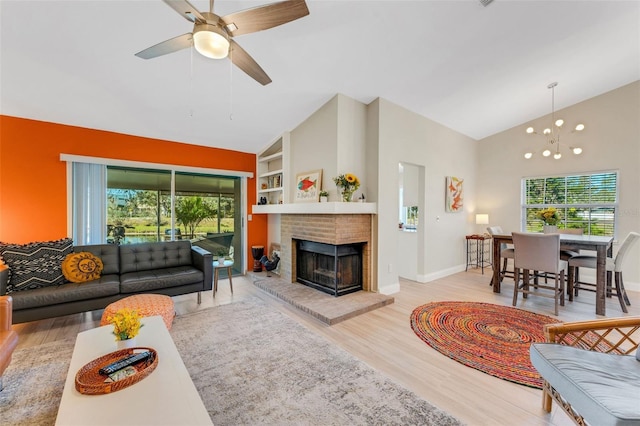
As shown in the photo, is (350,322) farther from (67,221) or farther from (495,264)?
(67,221)

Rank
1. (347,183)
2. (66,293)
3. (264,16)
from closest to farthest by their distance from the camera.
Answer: (264,16)
(66,293)
(347,183)

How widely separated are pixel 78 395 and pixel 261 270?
13.7 ft

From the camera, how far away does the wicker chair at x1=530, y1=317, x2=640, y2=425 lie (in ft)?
3.75

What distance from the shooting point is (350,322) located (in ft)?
10.1

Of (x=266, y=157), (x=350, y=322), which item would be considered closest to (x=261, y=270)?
(x=266, y=157)

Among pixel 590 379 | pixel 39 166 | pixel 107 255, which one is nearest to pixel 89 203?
pixel 39 166

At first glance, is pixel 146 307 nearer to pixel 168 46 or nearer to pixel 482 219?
pixel 168 46

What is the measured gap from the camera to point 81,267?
9.84 ft

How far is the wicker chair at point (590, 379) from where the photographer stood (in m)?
1.14

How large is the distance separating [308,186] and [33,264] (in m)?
3.38

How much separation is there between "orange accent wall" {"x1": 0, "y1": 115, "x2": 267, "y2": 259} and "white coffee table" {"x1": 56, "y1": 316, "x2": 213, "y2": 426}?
3.08 meters

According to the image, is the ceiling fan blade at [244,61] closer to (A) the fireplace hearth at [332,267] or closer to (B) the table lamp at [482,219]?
(A) the fireplace hearth at [332,267]

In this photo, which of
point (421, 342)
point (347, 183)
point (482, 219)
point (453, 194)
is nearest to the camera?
point (421, 342)

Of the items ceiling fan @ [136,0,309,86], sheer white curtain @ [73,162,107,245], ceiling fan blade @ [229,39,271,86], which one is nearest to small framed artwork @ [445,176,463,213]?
ceiling fan blade @ [229,39,271,86]
